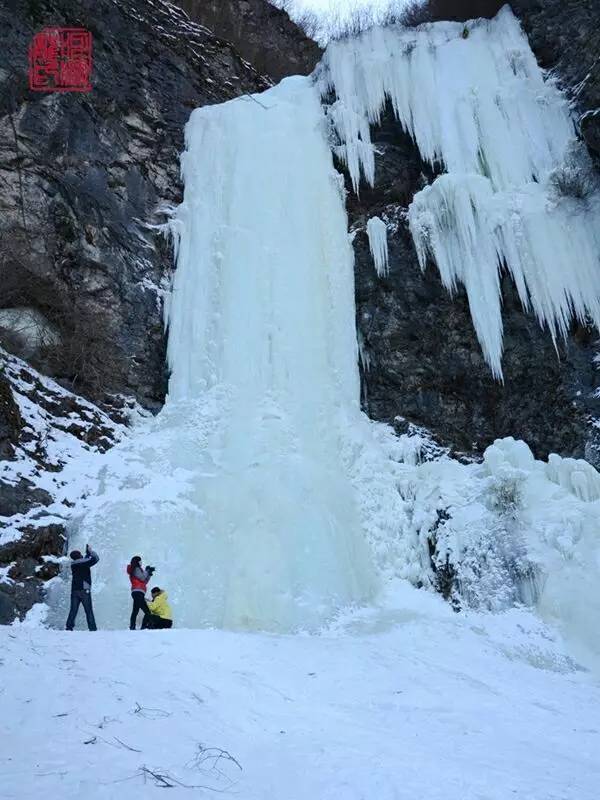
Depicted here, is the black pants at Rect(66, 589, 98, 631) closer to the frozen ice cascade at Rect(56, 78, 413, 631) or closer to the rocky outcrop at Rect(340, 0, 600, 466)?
the frozen ice cascade at Rect(56, 78, 413, 631)

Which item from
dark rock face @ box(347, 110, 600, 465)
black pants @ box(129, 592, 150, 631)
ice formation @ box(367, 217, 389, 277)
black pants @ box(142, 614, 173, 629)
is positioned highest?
ice formation @ box(367, 217, 389, 277)

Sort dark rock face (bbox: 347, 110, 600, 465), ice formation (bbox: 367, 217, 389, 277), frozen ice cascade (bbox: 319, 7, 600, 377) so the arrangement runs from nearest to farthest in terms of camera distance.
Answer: dark rock face (bbox: 347, 110, 600, 465)
frozen ice cascade (bbox: 319, 7, 600, 377)
ice formation (bbox: 367, 217, 389, 277)

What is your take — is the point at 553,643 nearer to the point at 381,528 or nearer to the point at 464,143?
the point at 381,528

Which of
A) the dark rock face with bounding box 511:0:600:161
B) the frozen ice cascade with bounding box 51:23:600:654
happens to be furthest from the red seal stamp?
the dark rock face with bounding box 511:0:600:161

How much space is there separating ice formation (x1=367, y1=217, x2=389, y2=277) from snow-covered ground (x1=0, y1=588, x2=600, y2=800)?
809 cm

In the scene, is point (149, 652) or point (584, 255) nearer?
point (149, 652)

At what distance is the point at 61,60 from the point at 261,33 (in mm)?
12409

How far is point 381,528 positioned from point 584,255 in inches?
258

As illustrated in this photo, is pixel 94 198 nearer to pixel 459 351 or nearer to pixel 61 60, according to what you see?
pixel 61 60

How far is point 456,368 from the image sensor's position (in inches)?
493

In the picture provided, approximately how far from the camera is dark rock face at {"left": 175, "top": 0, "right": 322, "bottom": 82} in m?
22.2

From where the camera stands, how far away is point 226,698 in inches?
178

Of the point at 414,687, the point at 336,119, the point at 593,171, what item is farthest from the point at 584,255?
the point at 414,687

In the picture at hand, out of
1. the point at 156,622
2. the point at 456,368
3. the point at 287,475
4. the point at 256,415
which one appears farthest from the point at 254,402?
the point at 156,622
